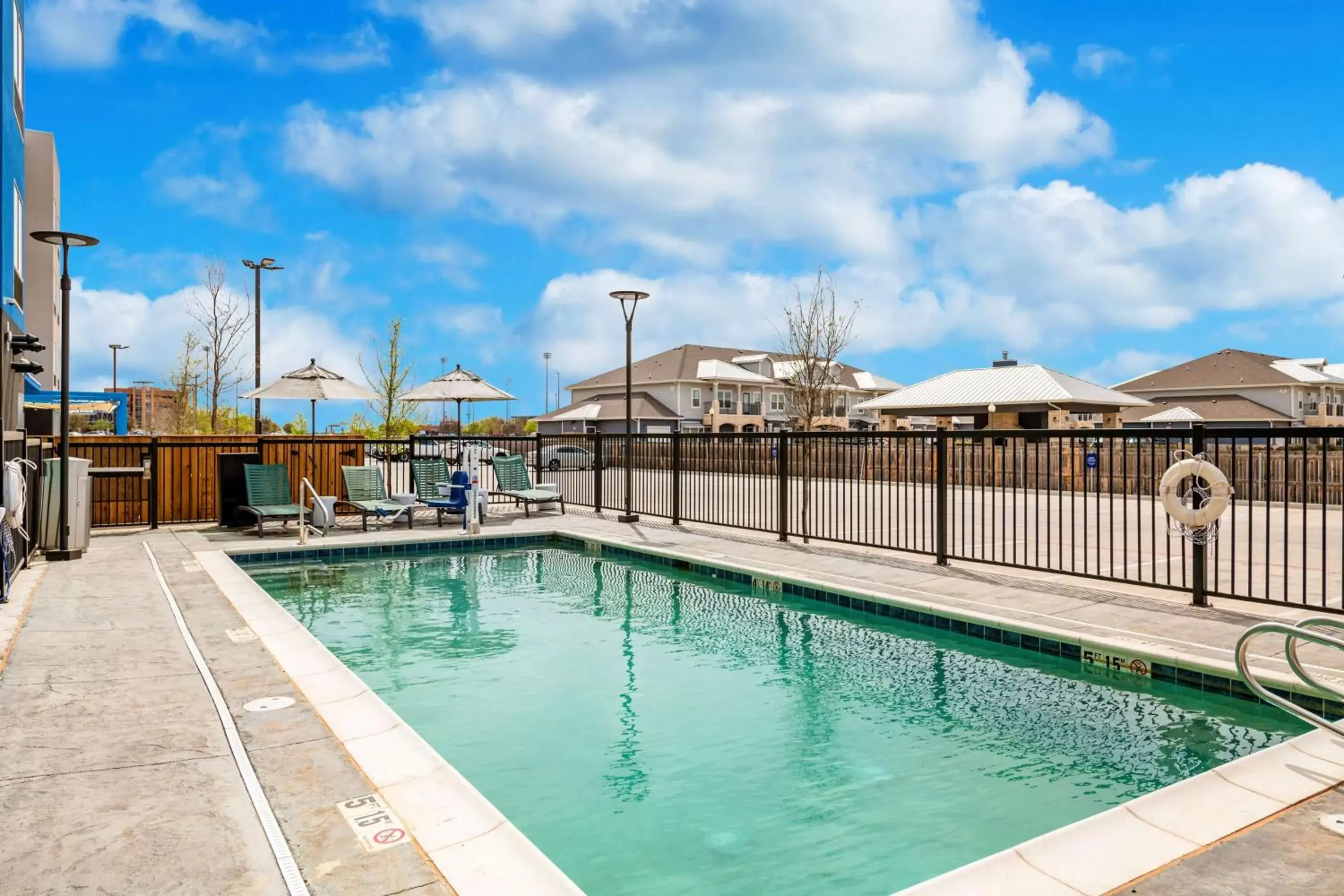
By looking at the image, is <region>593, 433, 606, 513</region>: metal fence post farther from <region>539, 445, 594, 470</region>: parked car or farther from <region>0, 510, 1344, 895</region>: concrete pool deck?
<region>0, 510, 1344, 895</region>: concrete pool deck

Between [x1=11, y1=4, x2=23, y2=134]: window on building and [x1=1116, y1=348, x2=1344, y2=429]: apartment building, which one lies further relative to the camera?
[x1=1116, y1=348, x2=1344, y2=429]: apartment building

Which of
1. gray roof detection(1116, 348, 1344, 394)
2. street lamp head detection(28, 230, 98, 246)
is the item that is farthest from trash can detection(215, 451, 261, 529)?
gray roof detection(1116, 348, 1344, 394)

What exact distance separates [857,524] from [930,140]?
6.84 m

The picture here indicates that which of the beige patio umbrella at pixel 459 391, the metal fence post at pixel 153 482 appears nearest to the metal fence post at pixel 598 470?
the beige patio umbrella at pixel 459 391

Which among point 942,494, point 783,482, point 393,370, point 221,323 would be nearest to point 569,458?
point 393,370

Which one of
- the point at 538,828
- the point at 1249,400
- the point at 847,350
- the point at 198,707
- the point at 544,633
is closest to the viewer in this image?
the point at 538,828

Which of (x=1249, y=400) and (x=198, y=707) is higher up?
(x=1249, y=400)

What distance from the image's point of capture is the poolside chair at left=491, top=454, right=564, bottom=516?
1347 cm

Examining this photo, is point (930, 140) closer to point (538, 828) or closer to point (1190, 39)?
point (1190, 39)

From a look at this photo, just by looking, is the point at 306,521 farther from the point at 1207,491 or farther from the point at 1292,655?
the point at 1292,655

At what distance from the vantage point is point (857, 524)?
11.7 m

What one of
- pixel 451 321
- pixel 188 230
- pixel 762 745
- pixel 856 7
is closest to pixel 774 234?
pixel 451 321

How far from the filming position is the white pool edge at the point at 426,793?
2557mm

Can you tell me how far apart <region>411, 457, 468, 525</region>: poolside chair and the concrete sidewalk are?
680cm
